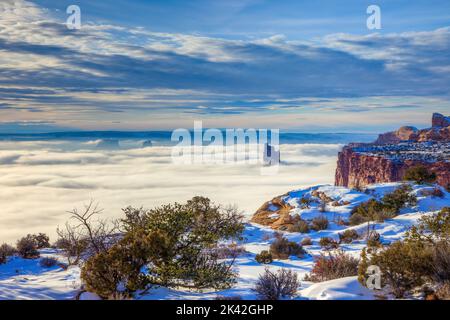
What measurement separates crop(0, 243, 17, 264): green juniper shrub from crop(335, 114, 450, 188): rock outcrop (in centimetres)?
3302

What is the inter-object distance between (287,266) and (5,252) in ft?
31.9

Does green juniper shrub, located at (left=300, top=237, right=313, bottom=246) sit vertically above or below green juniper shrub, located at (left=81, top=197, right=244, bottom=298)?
below

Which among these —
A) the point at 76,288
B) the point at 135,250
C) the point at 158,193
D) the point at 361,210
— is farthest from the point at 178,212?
the point at 158,193

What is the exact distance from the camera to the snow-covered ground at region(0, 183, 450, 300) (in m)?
8.21

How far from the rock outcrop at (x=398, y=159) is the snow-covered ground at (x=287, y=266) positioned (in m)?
14.9

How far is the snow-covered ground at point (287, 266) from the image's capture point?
8.21m

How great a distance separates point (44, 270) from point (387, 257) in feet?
32.5

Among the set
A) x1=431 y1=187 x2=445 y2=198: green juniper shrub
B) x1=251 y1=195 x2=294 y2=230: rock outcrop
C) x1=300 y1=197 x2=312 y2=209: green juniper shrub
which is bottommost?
x1=251 y1=195 x2=294 y2=230: rock outcrop

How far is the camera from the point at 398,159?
4809 cm

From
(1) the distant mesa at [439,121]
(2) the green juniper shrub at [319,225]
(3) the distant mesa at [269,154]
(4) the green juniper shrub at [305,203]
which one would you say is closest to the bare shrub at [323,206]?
(4) the green juniper shrub at [305,203]

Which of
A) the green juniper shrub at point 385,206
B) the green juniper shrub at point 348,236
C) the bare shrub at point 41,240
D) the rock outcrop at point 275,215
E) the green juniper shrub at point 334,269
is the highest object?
the green juniper shrub at point 334,269

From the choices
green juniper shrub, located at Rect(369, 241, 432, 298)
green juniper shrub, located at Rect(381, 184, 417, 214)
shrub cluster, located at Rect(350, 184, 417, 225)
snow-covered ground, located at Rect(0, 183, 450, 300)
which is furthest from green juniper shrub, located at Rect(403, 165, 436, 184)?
green juniper shrub, located at Rect(369, 241, 432, 298)

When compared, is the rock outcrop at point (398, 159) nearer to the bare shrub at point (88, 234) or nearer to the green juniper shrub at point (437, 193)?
the green juniper shrub at point (437, 193)

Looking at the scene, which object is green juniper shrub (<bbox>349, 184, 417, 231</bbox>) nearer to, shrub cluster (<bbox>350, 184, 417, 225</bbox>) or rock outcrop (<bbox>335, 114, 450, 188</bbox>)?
shrub cluster (<bbox>350, 184, 417, 225</bbox>)
